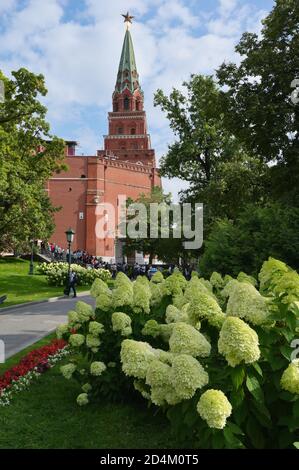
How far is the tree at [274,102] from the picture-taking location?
16.6 m

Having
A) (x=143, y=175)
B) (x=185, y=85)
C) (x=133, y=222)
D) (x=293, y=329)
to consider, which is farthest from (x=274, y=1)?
(x=143, y=175)

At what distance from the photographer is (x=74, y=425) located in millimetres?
5574

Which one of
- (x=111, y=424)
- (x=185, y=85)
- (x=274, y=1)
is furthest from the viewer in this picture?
(x=185, y=85)

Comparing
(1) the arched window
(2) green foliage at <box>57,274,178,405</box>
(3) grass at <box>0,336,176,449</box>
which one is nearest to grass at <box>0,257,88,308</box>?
(2) green foliage at <box>57,274,178,405</box>

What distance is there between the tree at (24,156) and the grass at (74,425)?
19406 millimetres

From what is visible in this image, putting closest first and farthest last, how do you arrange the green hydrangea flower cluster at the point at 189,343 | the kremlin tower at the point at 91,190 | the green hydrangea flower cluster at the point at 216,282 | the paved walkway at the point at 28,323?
the green hydrangea flower cluster at the point at 189,343 → the green hydrangea flower cluster at the point at 216,282 → the paved walkway at the point at 28,323 → the kremlin tower at the point at 91,190

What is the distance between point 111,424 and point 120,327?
3.75 feet

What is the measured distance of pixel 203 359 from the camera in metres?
3.87

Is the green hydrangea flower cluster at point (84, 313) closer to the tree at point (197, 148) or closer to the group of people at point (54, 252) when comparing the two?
the tree at point (197, 148)

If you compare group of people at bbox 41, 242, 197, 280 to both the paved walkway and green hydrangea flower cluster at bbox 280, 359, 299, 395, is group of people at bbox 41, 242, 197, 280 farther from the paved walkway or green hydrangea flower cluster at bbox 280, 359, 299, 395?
green hydrangea flower cluster at bbox 280, 359, 299, 395

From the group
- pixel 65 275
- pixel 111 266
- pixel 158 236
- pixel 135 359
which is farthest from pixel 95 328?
pixel 158 236

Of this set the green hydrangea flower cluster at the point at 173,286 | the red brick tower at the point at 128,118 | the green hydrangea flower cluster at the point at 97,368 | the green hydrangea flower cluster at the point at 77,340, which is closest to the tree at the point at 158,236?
the red brick tower at the point at 128,118
